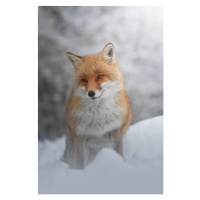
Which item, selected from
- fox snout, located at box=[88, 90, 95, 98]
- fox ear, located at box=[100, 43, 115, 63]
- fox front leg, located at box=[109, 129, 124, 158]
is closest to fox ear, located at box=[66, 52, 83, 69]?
fox ear, located at box=[100, 43, 115, 63]

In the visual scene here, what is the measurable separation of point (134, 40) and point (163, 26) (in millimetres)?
359

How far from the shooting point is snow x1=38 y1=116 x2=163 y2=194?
3.12 m

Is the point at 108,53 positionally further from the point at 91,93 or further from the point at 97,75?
the point at 91,93

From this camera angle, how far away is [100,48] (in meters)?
3.19

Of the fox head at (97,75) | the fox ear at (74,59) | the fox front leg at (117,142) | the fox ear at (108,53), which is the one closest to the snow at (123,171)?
the fox front leg at (117,142)

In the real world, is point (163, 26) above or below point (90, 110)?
above

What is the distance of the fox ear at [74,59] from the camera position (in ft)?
10.2

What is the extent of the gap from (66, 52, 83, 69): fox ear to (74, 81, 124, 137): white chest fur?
0.39 metres

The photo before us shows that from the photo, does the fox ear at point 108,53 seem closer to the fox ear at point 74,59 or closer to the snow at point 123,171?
the fox ear at point 74,59

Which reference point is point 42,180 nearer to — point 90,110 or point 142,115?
point 90,110

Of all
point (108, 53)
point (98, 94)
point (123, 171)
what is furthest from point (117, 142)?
point (108, 53)

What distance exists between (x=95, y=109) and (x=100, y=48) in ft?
Answer: 2.16
